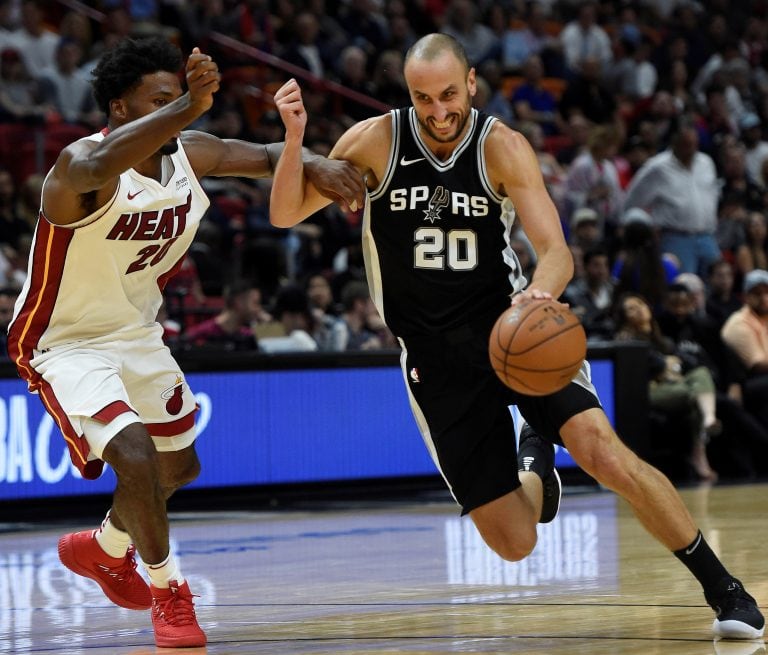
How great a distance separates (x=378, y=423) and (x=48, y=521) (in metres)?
2.34

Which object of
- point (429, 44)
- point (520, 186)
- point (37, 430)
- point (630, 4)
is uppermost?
point (630, 4)

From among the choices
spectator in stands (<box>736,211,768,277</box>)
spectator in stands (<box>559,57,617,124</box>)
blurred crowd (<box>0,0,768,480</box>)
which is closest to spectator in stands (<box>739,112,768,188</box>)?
blurred crowd (<box>0,0,768,480</box>)

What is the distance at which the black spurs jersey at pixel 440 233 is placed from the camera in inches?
202

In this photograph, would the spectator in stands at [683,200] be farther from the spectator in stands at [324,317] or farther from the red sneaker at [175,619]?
the red sneaker at [175,619]

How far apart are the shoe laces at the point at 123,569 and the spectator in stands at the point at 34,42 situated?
8.57 metres

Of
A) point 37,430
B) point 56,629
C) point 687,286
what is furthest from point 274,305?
point 56,629

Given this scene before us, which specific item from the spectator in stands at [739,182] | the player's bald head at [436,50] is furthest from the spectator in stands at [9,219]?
the spectator in stands at [739,182]

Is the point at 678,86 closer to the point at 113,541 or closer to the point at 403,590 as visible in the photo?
the point at 403,590

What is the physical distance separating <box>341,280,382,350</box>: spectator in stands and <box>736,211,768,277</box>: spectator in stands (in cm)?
424

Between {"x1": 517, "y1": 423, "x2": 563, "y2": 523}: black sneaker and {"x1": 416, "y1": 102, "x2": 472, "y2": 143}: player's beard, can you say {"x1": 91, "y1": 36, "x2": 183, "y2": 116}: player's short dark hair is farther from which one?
{"x1": 517, "y1": 423, "x2": 563, "y2": 523}: black sneaker

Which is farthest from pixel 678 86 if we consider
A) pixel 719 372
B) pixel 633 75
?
pixel 719 372

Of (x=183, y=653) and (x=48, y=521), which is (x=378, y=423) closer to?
(x=48, y=521)

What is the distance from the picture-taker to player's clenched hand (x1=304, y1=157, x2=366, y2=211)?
4996 millimetres

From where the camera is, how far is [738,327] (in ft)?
38.6
